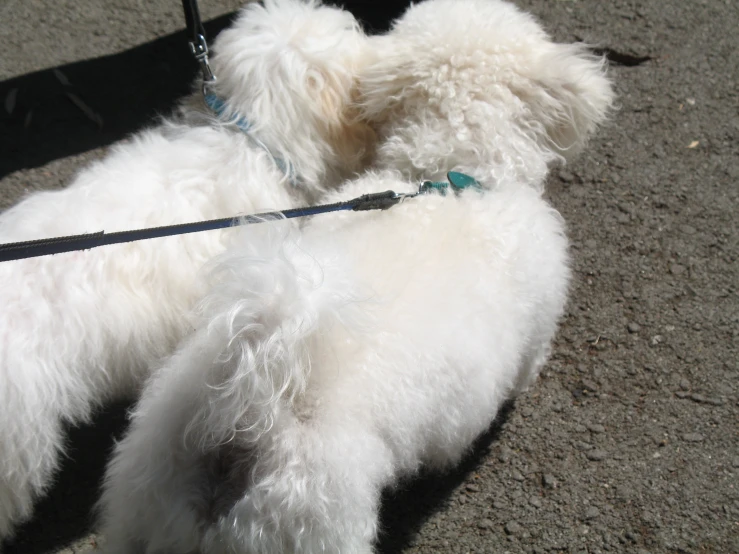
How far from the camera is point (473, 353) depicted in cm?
151

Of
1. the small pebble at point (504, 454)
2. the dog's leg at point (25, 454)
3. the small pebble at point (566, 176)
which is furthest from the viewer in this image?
the small pebble at point (566, 176)

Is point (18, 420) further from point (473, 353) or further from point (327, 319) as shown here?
point (473, 353)

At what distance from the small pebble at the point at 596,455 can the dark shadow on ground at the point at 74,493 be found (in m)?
1.76

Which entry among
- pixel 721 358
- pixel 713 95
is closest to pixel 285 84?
pixel 721 358

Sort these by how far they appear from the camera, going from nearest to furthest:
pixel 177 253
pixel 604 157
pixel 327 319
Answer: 1. pixel 327 319
2. pixel 177 253
3. pixel 604 157

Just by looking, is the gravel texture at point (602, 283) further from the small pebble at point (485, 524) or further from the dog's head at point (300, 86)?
the dog's head at point (300, 86)

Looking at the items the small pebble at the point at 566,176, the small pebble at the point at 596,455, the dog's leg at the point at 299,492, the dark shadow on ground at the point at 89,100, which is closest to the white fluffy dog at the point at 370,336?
the dog's leg at the point at 299,492

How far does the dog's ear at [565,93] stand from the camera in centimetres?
198

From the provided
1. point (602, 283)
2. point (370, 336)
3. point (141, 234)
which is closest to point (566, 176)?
point (602, 283)

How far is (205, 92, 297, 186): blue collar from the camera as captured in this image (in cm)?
215

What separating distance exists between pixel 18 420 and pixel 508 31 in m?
1.93

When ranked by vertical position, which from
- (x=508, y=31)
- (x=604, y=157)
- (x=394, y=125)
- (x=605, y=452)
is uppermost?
(x=508, y=31)

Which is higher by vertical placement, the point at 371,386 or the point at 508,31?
the point at 508,31

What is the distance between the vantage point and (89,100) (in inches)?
131
